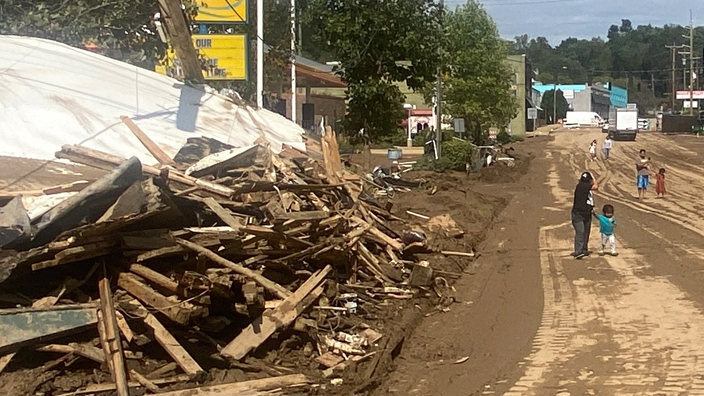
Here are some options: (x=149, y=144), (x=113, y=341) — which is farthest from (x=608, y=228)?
(x=113, y=341)

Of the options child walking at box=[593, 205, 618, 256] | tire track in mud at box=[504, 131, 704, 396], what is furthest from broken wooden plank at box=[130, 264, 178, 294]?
child walking at box=[593, 205, 618, 256]

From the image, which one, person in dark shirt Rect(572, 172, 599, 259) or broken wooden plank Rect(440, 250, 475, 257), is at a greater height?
person in dark shirt Rect(572, 172, 599, 259)

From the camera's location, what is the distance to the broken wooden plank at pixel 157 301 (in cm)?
845

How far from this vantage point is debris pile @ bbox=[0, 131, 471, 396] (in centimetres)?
791

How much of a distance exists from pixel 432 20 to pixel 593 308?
14896 mm

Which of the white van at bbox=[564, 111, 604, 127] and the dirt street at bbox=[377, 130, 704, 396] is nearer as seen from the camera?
the dirt street at bbox=[377, 130, 704, 396]

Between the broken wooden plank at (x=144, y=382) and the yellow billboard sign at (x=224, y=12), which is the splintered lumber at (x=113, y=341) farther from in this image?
the yellow billboard sign at (x=224, y=12)

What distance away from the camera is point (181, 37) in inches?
604

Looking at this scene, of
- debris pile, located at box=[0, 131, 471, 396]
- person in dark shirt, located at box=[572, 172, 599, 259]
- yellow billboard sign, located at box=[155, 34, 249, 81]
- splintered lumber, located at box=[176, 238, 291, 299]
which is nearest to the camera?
debris pile, located at box=[0, 131, 471, 396]

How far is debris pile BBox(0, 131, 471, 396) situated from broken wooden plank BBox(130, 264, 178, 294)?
14 millimetres

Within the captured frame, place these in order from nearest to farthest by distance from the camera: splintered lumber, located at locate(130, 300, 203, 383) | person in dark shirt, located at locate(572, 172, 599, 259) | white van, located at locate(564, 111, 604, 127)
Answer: splintered lumber, located at locate(130, 300, 203, 383), person in dark shirt, located at locate(572, 172, 599, 259), white van, located at locate(564, 111, 604, 127)

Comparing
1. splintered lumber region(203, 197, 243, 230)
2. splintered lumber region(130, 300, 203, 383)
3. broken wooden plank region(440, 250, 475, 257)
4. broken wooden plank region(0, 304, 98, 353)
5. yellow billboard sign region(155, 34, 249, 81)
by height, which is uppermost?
yellow billboard sign region(155, 34, 249, 81)

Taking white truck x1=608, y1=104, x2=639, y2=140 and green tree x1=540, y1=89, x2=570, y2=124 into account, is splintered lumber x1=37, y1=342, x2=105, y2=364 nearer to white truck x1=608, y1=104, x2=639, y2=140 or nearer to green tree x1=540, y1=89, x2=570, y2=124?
white truck x1=608, y1=104, x2=639, y2=140

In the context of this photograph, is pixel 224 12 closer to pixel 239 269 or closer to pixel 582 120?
pixel 239 269
